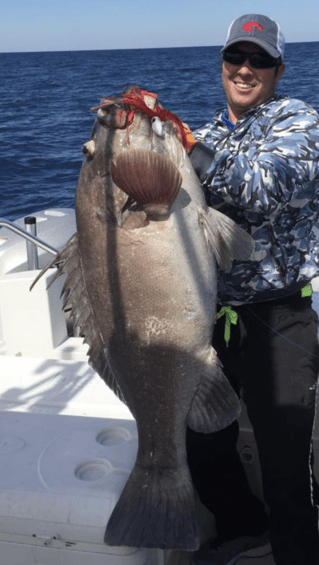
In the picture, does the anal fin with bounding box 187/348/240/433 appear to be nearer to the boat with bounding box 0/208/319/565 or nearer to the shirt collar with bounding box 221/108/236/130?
the boat with bounding box 0/208/319/565

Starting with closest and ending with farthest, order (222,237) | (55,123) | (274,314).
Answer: (222,237) < (274,314) < (55,123)

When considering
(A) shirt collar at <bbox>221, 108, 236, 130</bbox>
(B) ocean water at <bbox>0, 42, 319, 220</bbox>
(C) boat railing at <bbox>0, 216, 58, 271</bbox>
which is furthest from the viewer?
(B) ocean water at <bbox>0, 42, 319, 220</bbox>

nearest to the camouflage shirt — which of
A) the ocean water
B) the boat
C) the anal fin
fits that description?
the anal fin

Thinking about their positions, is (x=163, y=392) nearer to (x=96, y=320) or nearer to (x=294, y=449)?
(x=96, y=320)

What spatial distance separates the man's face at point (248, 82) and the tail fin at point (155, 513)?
4.98ft

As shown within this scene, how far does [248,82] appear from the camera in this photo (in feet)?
8.36

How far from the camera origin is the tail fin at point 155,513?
201 centimetres

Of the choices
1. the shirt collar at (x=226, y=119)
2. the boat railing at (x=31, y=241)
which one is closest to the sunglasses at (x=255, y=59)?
the shirt collar at (x=226, y=119)

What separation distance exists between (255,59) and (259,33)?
0.33ft

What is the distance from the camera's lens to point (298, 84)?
3075 cm

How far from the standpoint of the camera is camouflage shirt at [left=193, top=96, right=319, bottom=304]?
6.73ft

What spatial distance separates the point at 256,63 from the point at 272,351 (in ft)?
3.93

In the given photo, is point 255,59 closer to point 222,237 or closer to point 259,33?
point 259,33

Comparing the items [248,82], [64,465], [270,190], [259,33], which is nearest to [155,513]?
[64,465]
